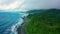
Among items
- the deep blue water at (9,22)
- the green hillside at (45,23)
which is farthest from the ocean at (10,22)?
the green hillside at (45,23)

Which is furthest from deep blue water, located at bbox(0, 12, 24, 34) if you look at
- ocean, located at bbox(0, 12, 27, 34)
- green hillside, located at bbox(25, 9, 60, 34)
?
green hillside, located at bbox(25, 9, 60, 34)

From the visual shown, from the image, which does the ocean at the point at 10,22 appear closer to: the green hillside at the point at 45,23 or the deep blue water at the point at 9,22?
the deep blue water at the point at 9,22

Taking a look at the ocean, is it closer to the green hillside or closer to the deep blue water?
the deep blue water

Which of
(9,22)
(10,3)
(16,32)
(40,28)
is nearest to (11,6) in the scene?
(10,3)

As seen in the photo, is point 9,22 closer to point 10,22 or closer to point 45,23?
point 10,22

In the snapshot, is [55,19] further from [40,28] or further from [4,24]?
[4,24]

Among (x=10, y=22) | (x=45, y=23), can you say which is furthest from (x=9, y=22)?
(x=45, y=23)
